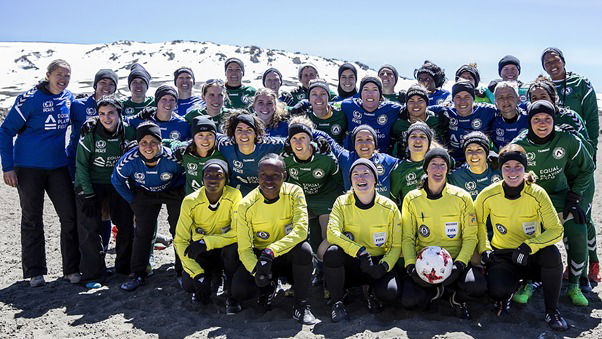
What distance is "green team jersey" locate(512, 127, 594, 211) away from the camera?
549 centimetres

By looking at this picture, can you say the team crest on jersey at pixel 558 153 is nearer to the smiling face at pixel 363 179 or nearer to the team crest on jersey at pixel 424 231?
the team crest on jersey at pixel 424 231

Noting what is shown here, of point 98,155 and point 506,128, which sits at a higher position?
point 506,128

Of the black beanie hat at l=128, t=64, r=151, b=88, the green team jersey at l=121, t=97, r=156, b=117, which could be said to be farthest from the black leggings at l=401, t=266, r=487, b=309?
the black beanie hat at l=128, t=64, r=151, b=88

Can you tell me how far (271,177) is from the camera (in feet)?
16.9

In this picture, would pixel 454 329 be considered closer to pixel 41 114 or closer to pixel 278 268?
pixel 278 268

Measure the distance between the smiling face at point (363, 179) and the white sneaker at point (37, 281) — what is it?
407 cm

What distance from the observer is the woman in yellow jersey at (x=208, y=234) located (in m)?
5.36

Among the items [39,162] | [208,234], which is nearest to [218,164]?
[208,234]

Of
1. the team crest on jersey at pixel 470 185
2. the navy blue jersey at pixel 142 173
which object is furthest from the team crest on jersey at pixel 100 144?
the team crest on jersey at pixel 470 185

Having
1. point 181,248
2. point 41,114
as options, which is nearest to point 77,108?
point 41,114

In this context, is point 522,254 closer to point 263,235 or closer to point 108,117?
point 263,235

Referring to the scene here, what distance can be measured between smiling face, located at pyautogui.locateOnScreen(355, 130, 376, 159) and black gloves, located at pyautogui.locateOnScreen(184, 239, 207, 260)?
193cm

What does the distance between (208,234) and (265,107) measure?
189 centimetres

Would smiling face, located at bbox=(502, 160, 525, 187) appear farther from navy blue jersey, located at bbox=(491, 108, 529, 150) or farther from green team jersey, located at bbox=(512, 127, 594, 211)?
navy blue jersey, located at bbox=(491, 108, 529, 150)
